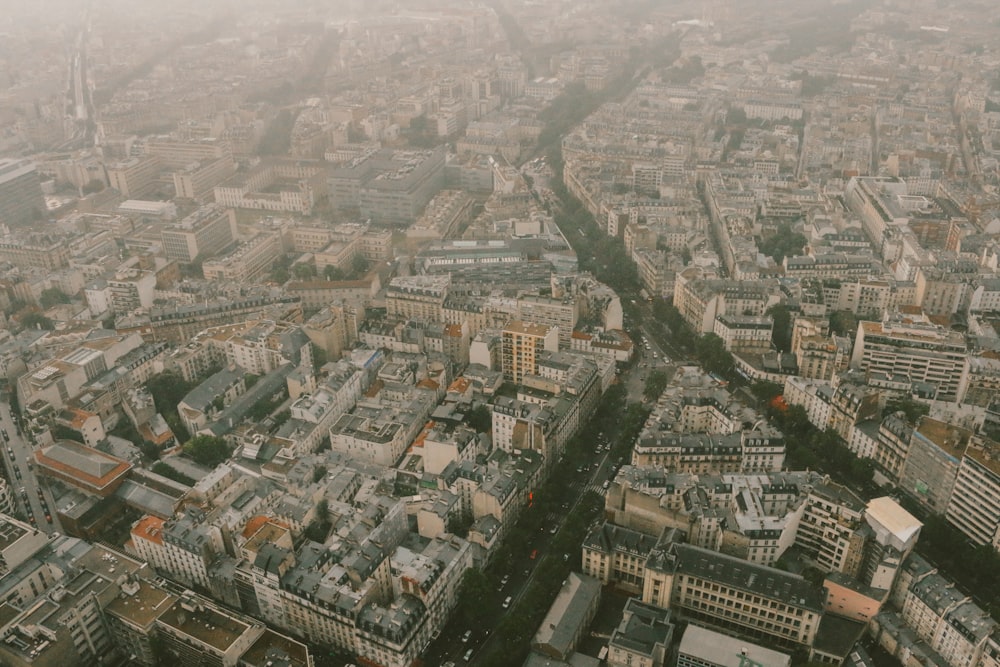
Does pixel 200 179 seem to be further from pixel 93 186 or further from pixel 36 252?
pixel 36 252

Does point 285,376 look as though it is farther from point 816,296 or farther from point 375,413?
point 816,296

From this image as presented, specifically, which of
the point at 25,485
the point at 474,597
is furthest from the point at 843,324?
the point at 25,485

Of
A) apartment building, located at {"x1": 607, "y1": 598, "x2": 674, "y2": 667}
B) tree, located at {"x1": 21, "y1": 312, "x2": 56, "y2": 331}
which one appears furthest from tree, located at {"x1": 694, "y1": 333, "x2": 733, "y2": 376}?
tree, located at {"x1": 21, "y1": 312, "x2": 56, "y2": 331}

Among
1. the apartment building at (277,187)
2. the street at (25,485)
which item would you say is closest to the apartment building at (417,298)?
the street at (25,485)

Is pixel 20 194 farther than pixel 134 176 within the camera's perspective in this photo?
No

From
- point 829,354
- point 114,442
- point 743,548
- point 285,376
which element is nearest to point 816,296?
point 829,354

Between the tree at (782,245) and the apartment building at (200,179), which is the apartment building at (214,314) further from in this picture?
the tree at (782,245)
